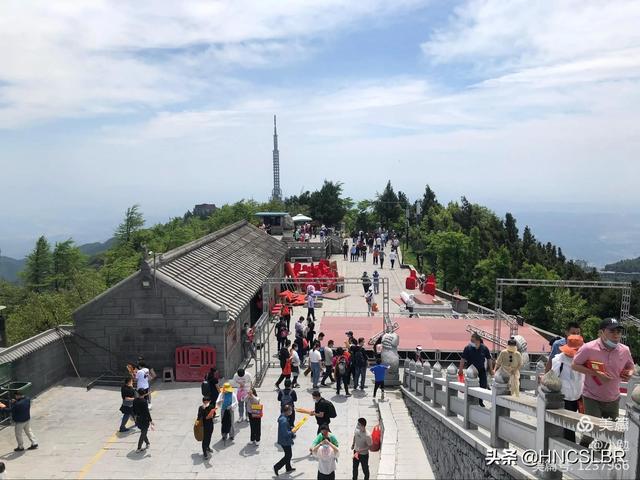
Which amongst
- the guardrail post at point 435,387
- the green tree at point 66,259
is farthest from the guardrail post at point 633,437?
the green tree at point 66,259

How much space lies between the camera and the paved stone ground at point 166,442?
11031mm

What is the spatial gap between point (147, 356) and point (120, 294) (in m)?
2.19

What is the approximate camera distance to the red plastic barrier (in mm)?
17062

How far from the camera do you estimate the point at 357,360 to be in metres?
15.9

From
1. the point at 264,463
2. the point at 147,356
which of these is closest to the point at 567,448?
the point at 264,463

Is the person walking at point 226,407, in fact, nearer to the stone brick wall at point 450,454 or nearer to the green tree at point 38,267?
the stone brick wall at point 450,454

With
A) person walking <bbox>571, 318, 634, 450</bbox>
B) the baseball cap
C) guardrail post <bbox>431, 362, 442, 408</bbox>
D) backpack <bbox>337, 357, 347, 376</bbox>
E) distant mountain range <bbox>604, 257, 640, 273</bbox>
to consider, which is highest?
the baseball cap

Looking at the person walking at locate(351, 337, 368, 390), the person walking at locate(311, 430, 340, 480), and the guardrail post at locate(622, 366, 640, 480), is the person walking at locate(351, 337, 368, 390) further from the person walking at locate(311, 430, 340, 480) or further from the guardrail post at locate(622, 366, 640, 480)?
the guardrail post at locate(622, 366, 640, 480)

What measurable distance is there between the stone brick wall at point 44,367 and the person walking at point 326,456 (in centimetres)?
952

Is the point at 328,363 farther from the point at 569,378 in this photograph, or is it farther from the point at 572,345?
the point at 569,378

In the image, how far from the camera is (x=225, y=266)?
23.7 meters

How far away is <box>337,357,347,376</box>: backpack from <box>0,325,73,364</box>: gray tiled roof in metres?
8.76

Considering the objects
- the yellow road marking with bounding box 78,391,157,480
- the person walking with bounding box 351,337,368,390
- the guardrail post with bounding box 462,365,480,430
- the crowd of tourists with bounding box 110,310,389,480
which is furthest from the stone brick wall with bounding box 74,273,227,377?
the guardrail post with bounding box 462,365,480,430

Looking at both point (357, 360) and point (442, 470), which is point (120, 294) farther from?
point (442, 470)
